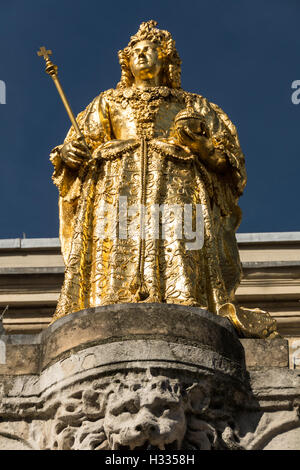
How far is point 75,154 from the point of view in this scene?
1255 centimetres

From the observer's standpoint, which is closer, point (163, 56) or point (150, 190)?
point (150, 190)

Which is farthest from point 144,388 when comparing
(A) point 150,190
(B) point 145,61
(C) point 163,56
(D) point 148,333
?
(C) point 163,56

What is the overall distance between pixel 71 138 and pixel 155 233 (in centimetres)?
169

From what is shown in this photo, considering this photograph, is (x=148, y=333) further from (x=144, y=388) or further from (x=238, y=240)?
(x=238, y=240)

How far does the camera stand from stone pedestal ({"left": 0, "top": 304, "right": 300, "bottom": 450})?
384 inches

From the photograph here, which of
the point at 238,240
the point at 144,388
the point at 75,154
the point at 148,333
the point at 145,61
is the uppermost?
the point at 238,240

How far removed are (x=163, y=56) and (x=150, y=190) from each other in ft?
6.80

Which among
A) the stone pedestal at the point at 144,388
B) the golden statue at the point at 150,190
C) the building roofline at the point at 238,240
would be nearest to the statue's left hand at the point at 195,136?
the golden statue at the point at 150,190

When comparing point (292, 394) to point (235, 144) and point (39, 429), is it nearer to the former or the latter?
point (39, 429)

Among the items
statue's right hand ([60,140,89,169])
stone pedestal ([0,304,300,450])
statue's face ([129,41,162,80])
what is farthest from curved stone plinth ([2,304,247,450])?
statue's face ([129,41,162,80])

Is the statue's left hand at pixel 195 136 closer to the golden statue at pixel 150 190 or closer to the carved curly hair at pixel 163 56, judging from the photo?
the golden statue at pixel 150 190

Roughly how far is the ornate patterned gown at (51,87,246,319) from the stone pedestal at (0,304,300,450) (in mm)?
890

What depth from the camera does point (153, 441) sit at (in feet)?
31.4
